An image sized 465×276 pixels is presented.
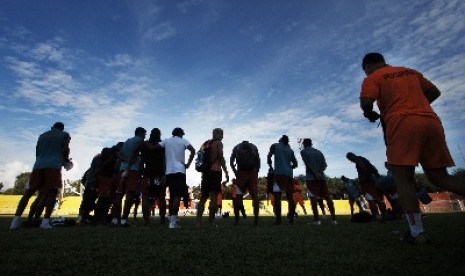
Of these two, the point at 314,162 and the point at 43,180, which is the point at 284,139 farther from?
the point at 43,180

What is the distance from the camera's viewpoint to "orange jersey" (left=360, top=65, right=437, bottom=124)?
357 cm

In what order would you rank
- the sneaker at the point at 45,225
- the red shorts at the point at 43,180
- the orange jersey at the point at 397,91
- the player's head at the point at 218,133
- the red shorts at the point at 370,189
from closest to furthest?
the orange jersey at the point at 397,91
the sneaker at the point at 45,225
the red shorts at the point at 43,180
the player's head at the point at 218,133
the red shorts at the point at 370,189

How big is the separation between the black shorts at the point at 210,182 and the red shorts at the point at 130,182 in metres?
1.77

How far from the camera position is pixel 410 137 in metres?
3.42

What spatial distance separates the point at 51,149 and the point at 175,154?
2.63m

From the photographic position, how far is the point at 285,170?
28.4ft

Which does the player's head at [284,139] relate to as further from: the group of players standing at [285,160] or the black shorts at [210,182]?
the black shorts at [210,182]

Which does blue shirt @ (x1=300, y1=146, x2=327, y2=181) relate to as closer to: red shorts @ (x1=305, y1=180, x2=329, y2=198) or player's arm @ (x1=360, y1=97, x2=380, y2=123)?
red shorts @ (x1=305, y1=180, x2=329, y2=198)

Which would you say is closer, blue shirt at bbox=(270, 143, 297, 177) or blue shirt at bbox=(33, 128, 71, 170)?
blue shirt at bbox=(33, 128, 71, 170)

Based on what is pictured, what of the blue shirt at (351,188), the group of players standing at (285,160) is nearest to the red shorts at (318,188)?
the group of players standing at (285,160)

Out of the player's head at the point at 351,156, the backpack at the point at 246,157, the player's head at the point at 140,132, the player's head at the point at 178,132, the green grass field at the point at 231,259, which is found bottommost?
the green grass field at the point at 231,259

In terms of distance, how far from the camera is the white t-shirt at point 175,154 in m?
6.83

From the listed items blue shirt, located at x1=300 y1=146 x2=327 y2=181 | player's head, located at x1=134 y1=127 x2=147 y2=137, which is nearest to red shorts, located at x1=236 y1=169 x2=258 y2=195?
blue shirt, located at x1=300 y1=146 x2=327 y2=181

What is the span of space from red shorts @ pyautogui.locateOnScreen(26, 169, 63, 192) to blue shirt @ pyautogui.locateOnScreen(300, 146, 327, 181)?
6207mm
